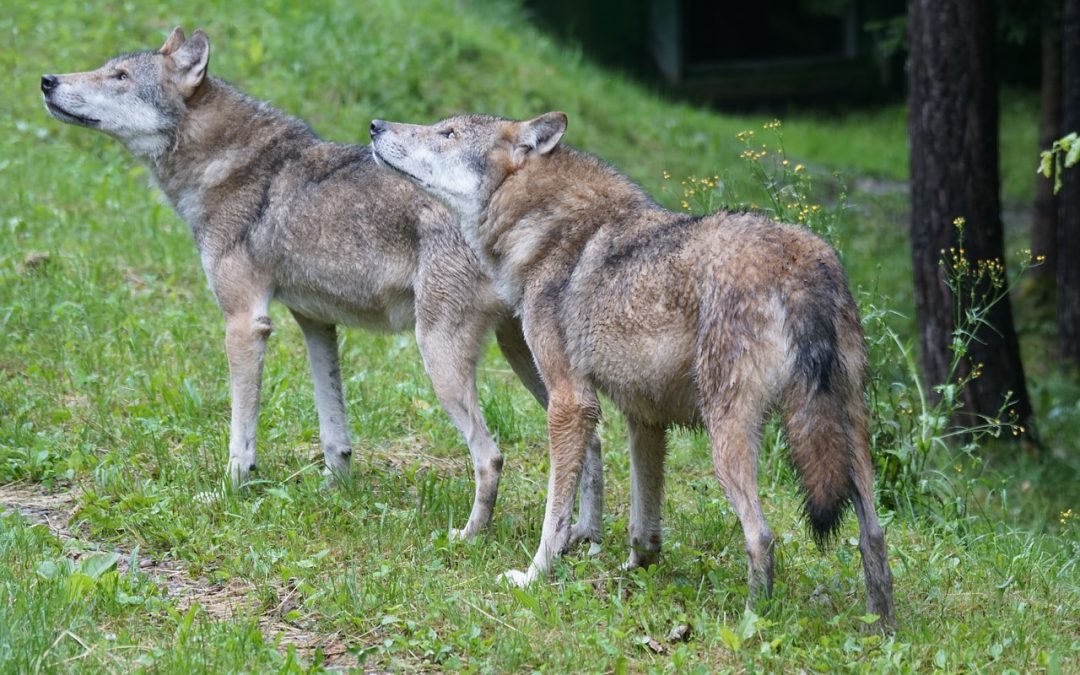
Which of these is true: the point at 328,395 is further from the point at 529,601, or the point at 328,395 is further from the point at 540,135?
the point at 529,601

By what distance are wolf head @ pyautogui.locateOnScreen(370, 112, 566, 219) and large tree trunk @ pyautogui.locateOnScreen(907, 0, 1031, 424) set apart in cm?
467

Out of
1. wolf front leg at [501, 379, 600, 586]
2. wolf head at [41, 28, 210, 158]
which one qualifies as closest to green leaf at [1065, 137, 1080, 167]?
wolf front leg at [501, 379, 600, 586]

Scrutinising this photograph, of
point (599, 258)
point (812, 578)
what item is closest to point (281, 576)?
point (599, 258)

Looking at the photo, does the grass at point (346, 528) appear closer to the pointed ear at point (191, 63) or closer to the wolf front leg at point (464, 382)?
the wolf front leg at point (464, 382)

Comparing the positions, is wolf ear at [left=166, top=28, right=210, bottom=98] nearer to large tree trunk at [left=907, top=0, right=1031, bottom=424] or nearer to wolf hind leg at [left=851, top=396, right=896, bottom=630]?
wolf hind leg at [left=851, top=396, right=896, bottom=630]

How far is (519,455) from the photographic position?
680cm

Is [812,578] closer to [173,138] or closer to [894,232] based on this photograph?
[173,138]

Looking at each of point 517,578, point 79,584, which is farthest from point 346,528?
point 79,584

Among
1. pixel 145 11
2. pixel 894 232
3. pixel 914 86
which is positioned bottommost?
pixel 894 232

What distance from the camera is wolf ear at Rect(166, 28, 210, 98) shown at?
6430 mm

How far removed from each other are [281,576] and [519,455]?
197 centimetres

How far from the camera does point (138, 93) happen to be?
21.0 feet

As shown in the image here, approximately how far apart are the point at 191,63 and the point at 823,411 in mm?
3830

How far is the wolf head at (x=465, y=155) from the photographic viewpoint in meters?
5.56
